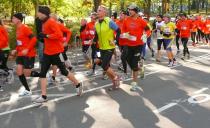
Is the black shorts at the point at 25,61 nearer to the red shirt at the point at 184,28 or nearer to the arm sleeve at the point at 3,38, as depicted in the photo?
the arm sleeve at the point at 3,38

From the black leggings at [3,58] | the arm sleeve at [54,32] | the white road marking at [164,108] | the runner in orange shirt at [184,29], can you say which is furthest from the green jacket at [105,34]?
the runner in orange shirt at [184,29]

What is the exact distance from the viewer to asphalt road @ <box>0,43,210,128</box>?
7.93m

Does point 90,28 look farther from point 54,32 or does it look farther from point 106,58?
point 54,32

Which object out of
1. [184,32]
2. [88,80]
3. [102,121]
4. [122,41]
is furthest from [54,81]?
[184,32]

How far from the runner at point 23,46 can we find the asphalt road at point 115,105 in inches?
24.9

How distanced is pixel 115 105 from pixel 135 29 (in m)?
2.61

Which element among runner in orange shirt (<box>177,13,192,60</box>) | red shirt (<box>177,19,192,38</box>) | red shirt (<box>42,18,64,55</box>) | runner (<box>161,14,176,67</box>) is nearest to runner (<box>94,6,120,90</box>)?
red shirt (<box>42,18,64,55</box>)

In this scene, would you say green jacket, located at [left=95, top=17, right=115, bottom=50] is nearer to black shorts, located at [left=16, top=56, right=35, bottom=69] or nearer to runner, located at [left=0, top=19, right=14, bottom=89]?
black shorts, located at [left=16, top=56, right=35, bottom=69]

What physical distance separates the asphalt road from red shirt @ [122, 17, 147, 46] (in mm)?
1128

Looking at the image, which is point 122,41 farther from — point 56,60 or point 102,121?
point 102,121

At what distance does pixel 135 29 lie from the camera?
11.3 meters

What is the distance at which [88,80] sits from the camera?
13.1 m

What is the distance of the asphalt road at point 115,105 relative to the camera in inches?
312

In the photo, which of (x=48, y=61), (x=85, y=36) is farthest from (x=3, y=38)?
(x=85, y=36)
